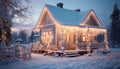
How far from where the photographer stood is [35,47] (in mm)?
27531

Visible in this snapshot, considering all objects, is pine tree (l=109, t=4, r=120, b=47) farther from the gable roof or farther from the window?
the window

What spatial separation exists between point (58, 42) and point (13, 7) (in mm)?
9026

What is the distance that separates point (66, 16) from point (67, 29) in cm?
259

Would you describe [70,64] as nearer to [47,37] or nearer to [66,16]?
[66,16]

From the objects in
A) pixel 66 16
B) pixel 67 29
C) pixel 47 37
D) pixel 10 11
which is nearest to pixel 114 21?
pixel 66 16

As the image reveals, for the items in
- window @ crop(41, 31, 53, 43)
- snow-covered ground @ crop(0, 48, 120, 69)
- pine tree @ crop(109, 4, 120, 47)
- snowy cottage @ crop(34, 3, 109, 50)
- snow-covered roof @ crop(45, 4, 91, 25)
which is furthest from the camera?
pine tree @ crop(109, 4, 120, 47)

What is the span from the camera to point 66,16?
27.1 meters

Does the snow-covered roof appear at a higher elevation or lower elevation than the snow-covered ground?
higher

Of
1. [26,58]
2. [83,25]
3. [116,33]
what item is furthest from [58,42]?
[116,33]

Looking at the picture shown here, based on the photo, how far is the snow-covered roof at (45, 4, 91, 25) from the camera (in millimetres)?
25323

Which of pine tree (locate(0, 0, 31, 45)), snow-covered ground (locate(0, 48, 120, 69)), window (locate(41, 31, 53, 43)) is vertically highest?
pine tree (locate(0, 0, 31, 45))

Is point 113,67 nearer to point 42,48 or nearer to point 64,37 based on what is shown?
point 64,37

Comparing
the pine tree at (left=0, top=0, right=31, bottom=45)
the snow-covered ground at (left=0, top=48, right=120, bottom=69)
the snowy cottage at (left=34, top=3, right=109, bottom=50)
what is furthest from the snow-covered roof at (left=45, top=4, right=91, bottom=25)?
the snow-covered ground at (left=0, top=48, right=120, bottom=69)

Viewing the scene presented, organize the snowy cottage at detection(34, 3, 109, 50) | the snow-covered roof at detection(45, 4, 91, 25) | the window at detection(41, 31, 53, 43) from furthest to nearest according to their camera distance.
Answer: the window at detection(41, 31, 53, 43) < the snow-covered roof at detection(45, 4, 91, 25) < the snowy cottage at detection(34, 3, 109, 50)
